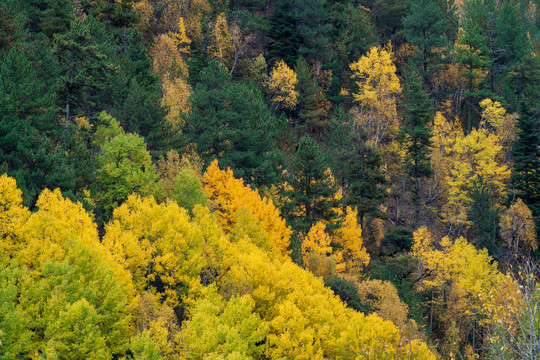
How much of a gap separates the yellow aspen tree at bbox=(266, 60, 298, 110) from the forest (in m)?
0.29

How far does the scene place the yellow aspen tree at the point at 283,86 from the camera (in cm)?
6631

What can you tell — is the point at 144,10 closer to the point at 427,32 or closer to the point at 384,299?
the point at 427,32

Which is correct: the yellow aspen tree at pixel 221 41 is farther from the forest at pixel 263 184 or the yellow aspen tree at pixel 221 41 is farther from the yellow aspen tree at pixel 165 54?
the yellow aspen tree at pixel 165 54

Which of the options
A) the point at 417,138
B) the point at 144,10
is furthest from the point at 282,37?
the point at 417,138

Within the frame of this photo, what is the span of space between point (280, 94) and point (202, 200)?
27.9m

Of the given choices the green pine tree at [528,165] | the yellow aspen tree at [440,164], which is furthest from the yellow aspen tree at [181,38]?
the green pine tree at [528,165]

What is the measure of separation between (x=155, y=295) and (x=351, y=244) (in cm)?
2298

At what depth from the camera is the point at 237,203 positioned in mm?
45719

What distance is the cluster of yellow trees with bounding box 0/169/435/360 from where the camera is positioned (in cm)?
2866

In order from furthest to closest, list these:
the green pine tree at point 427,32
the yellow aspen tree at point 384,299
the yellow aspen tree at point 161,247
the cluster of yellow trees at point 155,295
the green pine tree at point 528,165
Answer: the green pine tree at point 427,32 → the green pine tree at point 528,165 → the yellow aspen tree at point 384,299 → the yellow aspen tree at point 161,247 → the cluster of yellow trees at point 155,295

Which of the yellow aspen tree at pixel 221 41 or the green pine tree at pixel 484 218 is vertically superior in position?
the yellow aspen tree at pixel 221 41

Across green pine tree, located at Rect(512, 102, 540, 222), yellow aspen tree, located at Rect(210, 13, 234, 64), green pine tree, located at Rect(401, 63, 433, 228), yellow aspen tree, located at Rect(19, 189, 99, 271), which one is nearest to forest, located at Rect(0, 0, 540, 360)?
yellow aspen tree, located at Rect(19, 189, 99, 271)

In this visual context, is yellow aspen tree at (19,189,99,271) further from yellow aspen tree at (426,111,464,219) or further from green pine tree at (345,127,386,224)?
yellow aspen tree at (426,111,464,219)

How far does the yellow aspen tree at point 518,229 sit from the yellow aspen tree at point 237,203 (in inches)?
916
